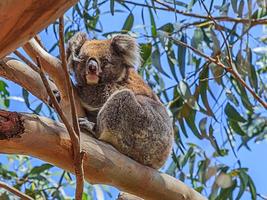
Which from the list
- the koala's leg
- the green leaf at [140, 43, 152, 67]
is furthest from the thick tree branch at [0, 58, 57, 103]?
the green leaf at [140, 43, 152, 67]

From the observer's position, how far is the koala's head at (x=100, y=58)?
266 cm

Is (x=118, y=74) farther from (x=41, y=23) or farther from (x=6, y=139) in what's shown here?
(x=41, y=23)

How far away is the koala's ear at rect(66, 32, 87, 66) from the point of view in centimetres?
266

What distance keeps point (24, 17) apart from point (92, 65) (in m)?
1.42

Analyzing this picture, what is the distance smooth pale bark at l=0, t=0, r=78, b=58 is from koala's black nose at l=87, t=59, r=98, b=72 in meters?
1.34

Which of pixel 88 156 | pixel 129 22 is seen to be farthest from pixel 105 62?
pixel 88 156

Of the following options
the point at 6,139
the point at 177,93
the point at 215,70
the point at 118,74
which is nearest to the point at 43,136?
the point at 6,139

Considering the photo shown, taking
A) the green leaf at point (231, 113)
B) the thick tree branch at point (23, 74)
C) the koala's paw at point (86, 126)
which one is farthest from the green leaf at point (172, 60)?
the thick tree branch at point (23, 74)

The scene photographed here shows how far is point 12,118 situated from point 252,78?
1.48 m

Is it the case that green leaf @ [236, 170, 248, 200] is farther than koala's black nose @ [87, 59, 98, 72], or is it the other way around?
green leaf @ [236, 170, 248, 200]

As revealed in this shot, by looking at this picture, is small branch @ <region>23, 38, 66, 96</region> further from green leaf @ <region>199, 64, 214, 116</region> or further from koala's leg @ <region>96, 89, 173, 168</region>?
green leaf @ <region>199, 64, 214, 116</region>

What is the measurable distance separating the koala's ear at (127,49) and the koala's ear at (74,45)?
0.14 m

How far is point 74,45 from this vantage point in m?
2.70

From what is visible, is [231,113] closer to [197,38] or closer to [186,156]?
[197,38]
